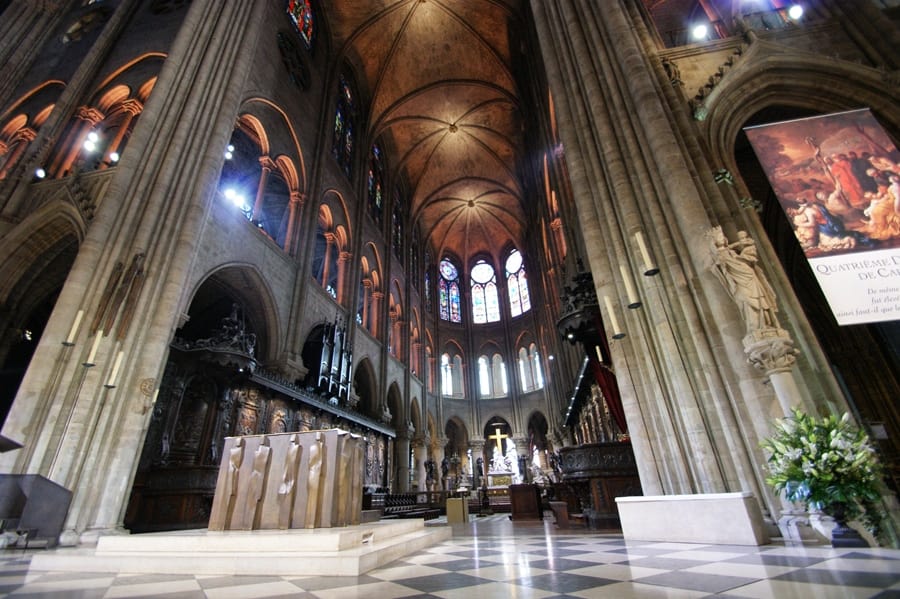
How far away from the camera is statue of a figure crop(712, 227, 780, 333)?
3.89 meters

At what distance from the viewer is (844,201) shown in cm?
514

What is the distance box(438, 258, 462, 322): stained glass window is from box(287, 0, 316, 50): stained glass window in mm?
15753

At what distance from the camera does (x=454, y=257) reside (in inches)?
1167

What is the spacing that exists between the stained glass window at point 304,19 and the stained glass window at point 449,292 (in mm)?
15753

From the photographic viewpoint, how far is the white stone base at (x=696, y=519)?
3.15 meters

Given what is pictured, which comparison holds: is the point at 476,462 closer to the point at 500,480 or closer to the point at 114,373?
the point at 500,480

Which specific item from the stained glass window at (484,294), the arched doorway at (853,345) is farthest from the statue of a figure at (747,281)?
the stained glass window at (484,294)

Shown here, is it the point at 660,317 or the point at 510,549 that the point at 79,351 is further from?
the point at 660,317

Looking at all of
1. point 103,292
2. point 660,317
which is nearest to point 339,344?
point 103,292

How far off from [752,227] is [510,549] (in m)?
5.39

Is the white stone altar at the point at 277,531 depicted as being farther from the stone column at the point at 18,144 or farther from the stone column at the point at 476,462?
the stone column at the point at 476,462

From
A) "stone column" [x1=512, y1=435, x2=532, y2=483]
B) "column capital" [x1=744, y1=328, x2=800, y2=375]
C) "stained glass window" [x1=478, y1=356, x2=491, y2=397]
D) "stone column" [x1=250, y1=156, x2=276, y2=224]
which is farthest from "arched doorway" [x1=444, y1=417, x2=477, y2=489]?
"column capital" [x1=744, y1=328, x2=800, y2=375]

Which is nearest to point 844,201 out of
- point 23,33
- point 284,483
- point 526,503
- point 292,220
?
point 284,483

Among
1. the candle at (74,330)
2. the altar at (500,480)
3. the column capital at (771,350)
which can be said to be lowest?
the altar at (500,480)
